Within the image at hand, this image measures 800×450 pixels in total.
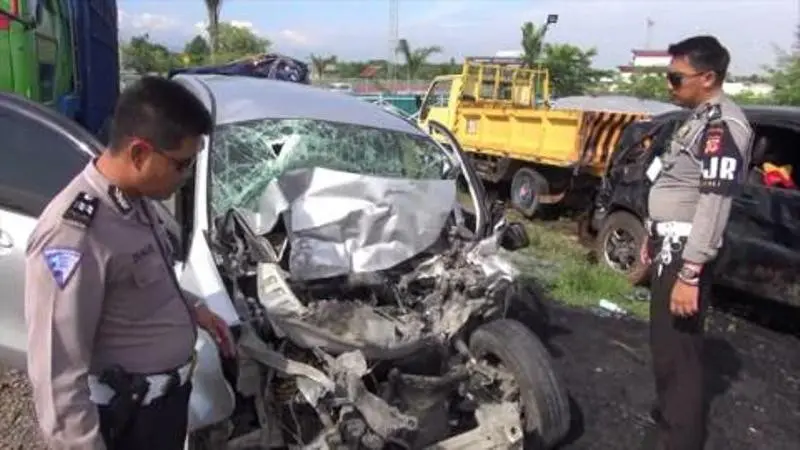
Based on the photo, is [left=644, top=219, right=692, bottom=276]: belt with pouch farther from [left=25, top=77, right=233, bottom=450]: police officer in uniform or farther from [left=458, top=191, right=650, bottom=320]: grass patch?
[left=458, top=191, right=650, bottom=320]: grass patch

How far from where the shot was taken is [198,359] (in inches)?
111

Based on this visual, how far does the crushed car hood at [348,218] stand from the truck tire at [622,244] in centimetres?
328

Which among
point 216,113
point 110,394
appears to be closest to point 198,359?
point 110,394

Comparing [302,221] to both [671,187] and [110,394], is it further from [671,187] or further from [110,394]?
[110,394]

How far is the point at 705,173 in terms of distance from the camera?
315 centimetres

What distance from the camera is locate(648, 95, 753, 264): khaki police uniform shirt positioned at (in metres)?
3.12

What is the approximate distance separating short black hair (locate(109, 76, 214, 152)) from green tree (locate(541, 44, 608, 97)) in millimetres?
29395

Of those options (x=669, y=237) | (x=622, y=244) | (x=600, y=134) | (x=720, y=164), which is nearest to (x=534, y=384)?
(x=669, y=237)

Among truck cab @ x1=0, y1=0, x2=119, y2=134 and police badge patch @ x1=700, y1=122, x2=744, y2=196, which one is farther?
truck cab @ x1=0, y1=0, x2=119, y2=134

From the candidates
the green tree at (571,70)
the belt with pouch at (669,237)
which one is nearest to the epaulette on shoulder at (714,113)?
the belt with pouch at (669,237)

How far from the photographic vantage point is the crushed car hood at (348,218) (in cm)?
368

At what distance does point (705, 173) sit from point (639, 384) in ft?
6.45

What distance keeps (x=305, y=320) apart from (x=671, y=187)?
65.5 inches

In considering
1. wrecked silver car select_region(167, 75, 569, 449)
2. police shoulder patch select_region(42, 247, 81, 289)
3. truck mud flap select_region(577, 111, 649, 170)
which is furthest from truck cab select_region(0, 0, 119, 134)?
truck mud flap select_region(577, 111, 649, 170)
